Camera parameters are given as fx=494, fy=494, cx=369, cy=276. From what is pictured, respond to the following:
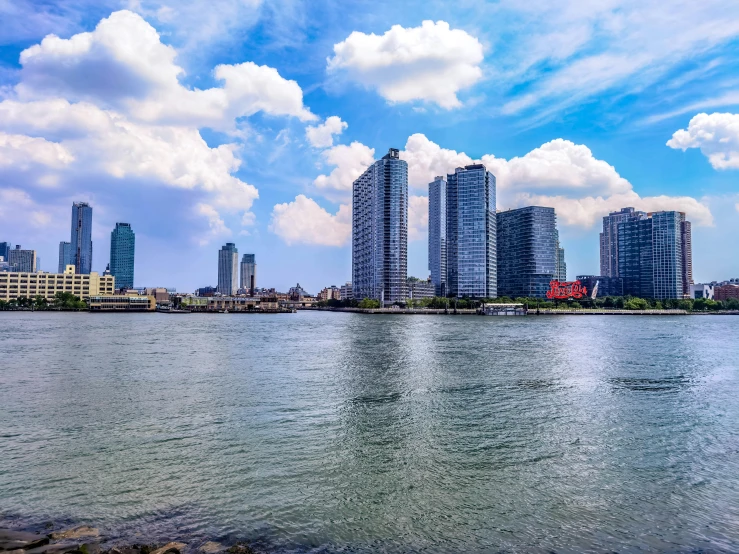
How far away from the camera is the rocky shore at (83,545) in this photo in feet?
45.8

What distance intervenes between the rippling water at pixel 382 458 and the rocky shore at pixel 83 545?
862 mm

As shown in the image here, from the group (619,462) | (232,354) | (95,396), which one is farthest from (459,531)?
(232,354)

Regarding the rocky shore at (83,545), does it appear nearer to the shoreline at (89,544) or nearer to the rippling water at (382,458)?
the shoreline at (89,544)

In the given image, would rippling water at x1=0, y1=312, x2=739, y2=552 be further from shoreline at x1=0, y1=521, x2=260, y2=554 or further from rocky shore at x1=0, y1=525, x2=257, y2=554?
rocky shore at x1=0, y1=525, x2=257, y2=554

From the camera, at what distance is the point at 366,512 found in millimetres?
17672

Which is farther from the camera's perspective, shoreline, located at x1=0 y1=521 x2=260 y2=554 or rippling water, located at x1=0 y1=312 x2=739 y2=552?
rippling water, located at x1=0 y1=312 x2=739 y2=552

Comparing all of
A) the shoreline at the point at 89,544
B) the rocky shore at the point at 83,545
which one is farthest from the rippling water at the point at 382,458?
the rocky shore at the point at 83,545

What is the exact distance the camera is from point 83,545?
1381cm

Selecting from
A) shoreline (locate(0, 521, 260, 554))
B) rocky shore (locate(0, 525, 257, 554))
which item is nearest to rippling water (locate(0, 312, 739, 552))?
shoreline (locate(0, 521, 260, 554))

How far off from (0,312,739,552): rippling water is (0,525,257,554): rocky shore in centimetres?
86

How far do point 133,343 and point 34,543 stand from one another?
7275 centimetres

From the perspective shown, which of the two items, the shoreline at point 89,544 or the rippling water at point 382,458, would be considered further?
the rippling water at point 382,458

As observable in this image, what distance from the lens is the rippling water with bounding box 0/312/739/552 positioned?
54.2ft

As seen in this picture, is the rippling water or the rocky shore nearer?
the rocky shore
